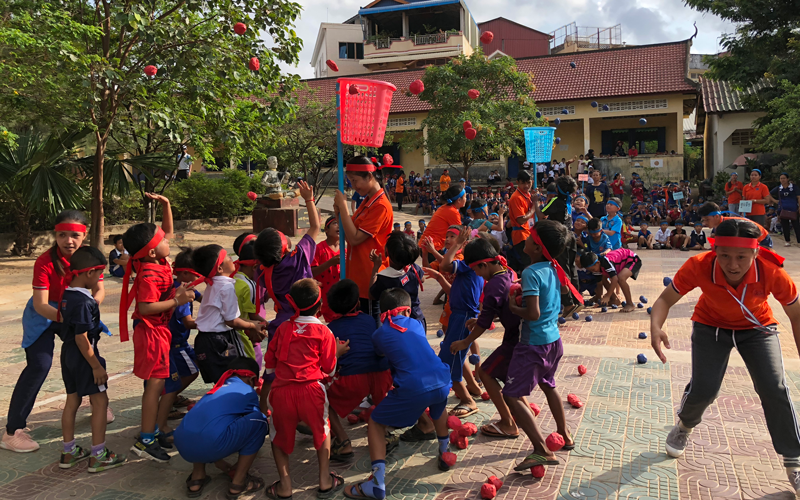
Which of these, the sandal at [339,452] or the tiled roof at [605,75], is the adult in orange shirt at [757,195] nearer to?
the sandal at [339,452]

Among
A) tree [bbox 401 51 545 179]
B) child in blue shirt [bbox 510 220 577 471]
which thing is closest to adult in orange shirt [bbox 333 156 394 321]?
child in blue shirt [bbox 510 220 577 471]

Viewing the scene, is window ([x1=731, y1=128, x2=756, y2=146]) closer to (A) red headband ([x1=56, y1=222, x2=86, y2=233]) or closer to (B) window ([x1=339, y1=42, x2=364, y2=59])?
(B) window ([x1=339, y1=42, x2=364, y2=59])

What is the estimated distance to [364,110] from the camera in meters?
4.45

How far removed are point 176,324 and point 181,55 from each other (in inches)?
291

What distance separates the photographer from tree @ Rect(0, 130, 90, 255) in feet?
35.3

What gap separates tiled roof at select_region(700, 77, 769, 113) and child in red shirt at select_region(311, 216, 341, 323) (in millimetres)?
23441

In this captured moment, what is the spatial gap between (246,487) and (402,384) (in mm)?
1040

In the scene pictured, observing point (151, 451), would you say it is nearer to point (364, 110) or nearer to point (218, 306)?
point (218, 306)

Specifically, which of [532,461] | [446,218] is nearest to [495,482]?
[532,461]

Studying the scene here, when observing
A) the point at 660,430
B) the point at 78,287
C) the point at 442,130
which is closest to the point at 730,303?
the point at 660,430

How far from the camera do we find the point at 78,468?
12.2ft

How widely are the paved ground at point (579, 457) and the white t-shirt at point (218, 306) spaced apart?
34.5 inches

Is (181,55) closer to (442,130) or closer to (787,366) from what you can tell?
(787,366)

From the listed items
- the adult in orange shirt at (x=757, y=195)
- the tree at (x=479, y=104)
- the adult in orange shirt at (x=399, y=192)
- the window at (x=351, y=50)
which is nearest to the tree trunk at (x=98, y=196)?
the adult in orange shirt at (x=757, y=195)
